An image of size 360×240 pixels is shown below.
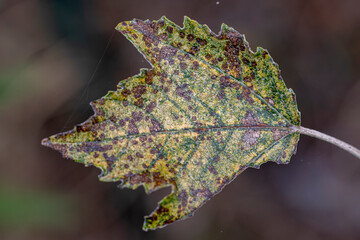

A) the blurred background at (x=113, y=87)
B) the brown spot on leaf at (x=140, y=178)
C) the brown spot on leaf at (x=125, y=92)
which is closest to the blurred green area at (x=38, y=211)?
the blurred background at (x=113, y=87)

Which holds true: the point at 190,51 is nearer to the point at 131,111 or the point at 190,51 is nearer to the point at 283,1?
the point at 131,111

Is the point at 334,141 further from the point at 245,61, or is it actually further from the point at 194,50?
the point at 194,50

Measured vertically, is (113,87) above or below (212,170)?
above

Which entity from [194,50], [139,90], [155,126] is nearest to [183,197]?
[155,126]

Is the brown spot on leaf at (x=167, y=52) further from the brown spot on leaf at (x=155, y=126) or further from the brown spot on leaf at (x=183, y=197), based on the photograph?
the brown spot on leaf at (x=183, y=197)

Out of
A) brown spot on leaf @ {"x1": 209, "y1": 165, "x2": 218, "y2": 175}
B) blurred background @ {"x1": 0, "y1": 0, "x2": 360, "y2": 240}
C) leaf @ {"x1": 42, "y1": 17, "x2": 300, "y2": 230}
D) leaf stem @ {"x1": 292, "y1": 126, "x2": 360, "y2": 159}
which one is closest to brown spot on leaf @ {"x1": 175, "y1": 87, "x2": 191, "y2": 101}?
leaf @ {"x1": 42, "y1": 17, "x2": 300, "y2": 230}

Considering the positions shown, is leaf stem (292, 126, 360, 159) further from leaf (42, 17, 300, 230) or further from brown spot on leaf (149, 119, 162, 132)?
brown spot on leaf (149, 119, 162, 132)

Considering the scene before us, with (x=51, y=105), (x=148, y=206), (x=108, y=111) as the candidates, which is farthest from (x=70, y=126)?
(x=108, y=111)
